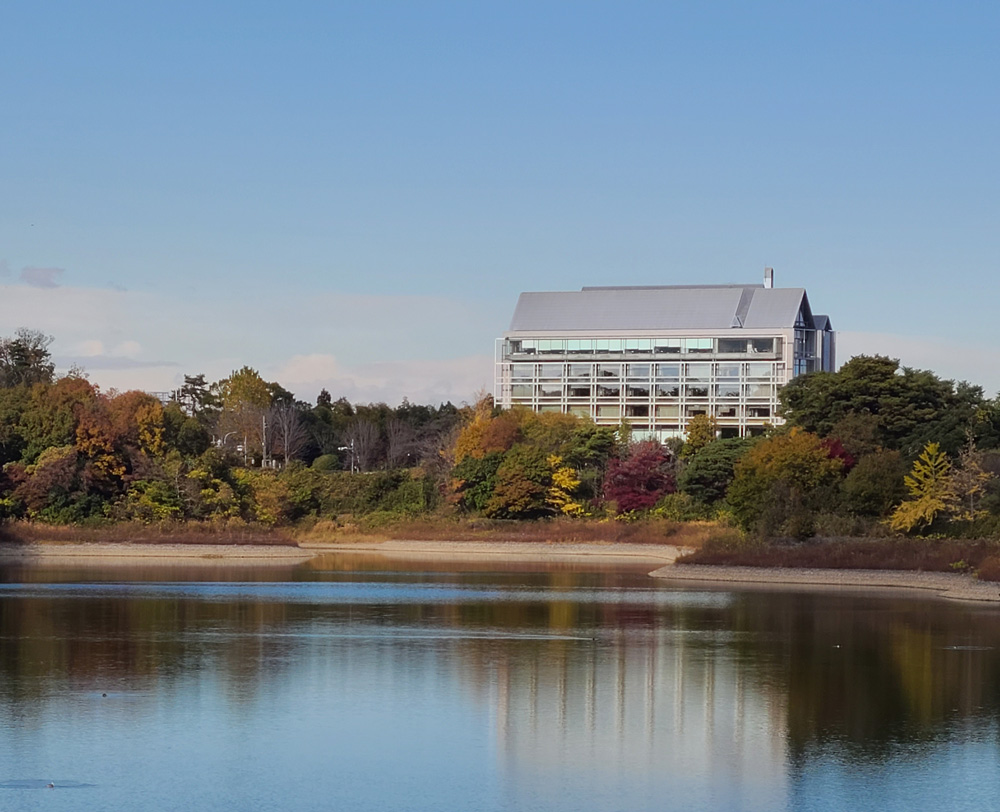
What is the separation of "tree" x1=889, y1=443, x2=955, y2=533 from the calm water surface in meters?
11.7

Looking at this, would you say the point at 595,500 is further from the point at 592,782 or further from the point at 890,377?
the point at 592,782

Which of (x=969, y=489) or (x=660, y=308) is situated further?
(x=660, y=308)

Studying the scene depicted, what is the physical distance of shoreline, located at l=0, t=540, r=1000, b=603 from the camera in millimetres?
59281

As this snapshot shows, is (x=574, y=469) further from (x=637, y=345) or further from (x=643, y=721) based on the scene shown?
(x=643, y=721)

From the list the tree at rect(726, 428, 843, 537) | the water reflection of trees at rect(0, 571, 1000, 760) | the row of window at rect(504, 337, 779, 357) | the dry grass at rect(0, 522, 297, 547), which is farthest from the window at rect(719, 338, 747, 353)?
the water reflection of trees at rect(0, 571, 1000, 760)

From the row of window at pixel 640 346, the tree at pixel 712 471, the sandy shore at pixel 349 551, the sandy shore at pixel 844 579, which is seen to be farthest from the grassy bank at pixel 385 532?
the row of window at pixel 640 346

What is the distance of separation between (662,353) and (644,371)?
7.06 feet

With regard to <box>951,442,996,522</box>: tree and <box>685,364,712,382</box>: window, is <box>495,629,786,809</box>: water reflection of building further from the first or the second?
<box>685,364,712,382</box>: window

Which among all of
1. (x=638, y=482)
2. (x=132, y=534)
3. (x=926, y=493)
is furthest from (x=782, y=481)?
(x=132, y=534)

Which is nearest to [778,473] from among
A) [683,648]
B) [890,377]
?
[890,377]

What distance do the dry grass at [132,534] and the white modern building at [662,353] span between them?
4225 centimetres

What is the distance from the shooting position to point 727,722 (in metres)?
27.8

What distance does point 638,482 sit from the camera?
85.4 metres

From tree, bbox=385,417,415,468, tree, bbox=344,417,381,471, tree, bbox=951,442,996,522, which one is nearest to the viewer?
tree, bbox=951,442,996,522
